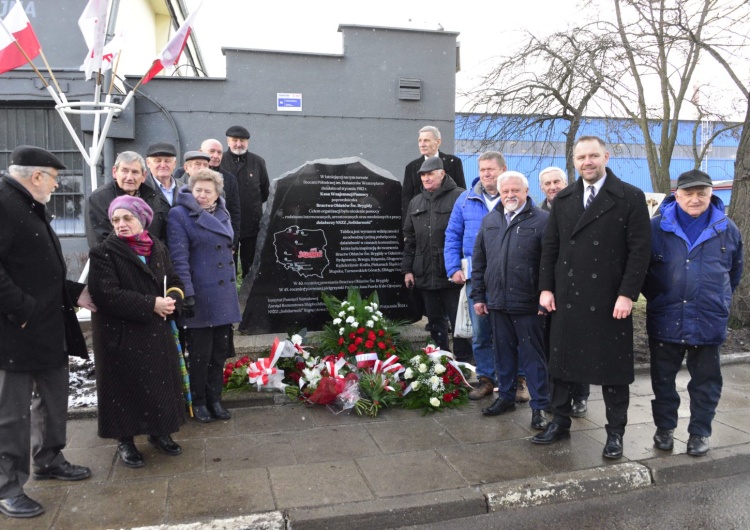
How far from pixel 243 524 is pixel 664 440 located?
117 inches

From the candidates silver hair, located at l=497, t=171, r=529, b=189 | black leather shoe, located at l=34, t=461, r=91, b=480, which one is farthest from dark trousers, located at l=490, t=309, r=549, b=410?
black leather shoe, located at l=34, t=461, r=91, b=480

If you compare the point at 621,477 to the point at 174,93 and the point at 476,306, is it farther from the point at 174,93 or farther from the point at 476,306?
the point at 174,93

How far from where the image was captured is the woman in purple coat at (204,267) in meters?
4.48

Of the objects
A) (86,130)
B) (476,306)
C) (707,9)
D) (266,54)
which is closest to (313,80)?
(266,54)

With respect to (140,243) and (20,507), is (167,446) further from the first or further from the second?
(140,243)

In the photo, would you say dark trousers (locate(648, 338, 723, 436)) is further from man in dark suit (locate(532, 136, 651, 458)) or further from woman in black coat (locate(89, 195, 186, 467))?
woman in black coat (locate(89, 195, 186, 467))

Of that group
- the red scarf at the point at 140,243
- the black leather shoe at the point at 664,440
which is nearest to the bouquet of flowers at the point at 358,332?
the red scarf at the point at 140,243

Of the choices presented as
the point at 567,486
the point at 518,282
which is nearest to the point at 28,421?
the point at 567,486

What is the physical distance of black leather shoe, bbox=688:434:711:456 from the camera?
4.14 m

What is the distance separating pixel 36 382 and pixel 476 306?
10.4 ft

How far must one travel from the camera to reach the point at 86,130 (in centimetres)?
901

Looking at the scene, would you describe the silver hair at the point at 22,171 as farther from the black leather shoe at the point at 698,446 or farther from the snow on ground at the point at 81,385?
the black leather shoe at the point at 698,446

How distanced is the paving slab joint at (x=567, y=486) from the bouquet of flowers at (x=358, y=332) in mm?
2089

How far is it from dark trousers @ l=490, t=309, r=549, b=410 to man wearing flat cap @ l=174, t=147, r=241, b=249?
7.76ft
